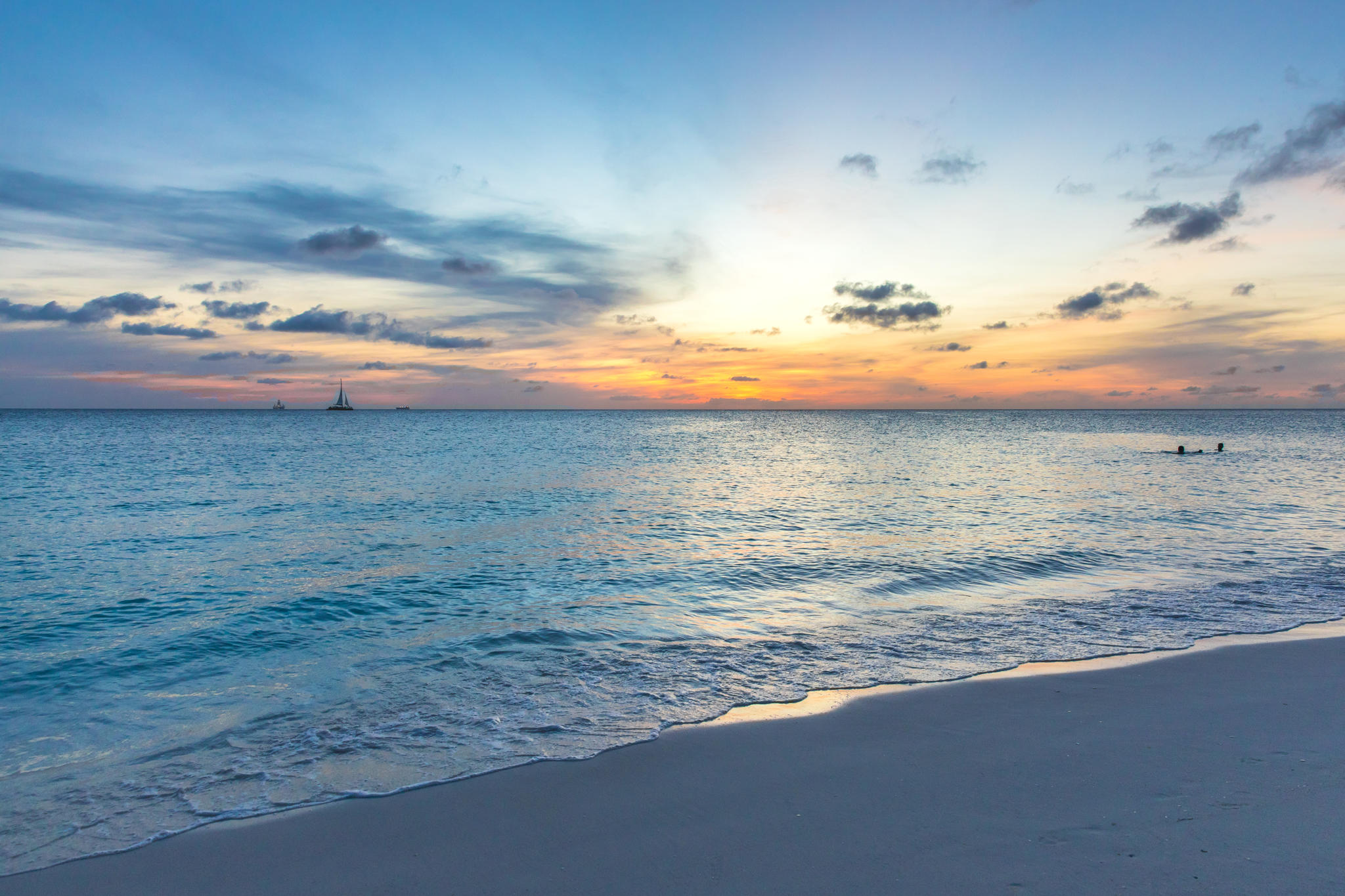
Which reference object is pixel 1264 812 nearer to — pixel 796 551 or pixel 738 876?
pixel 738 876

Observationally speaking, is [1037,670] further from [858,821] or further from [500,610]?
[500,610]

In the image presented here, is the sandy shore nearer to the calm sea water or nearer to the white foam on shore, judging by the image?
the white foam on shore

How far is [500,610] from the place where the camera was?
13.3m

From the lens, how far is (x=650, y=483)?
37.6 metres

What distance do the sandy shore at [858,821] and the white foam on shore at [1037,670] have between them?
0.29m

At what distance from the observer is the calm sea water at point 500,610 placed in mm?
7254

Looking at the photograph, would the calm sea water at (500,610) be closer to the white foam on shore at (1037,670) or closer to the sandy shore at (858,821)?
the white foam on shore at (1037,670)

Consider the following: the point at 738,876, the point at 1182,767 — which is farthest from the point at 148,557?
the point at 1182,767

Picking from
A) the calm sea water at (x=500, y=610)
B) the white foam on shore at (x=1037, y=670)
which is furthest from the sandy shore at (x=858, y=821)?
the calm sea water at (x=500, y=610)

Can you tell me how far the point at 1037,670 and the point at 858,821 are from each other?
5229 mm

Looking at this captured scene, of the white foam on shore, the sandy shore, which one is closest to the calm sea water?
the white foam on shore

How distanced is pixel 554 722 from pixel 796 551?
40.0 ft

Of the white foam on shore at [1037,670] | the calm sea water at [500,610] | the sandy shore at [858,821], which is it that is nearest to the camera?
the sandy shore at [858,821]

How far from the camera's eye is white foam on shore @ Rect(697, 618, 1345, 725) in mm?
7938
